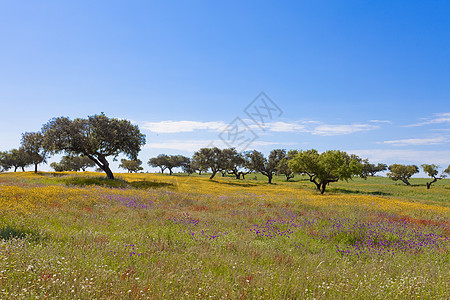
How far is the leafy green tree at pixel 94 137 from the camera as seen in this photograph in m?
33.5

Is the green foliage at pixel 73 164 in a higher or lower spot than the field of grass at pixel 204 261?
higher

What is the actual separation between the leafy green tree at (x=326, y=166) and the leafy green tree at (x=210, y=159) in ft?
77.3

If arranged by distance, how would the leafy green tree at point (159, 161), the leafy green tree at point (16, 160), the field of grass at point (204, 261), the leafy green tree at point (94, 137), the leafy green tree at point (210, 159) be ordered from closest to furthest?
1. the field of grass at point (204, 261)
2. the leafy green tree at point (94, 137)
3. the leafy green tree at point (210, 159)
4. the leafy green tree at point (16, 160)
5. the leafy green tree at point (159, 161)

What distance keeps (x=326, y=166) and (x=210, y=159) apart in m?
30.5

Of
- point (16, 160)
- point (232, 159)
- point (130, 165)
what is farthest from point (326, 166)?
point (16, 160)

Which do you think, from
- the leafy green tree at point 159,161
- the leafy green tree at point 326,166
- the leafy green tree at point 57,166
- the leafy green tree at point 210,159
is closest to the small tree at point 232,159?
the leafy green tree at point 210,159

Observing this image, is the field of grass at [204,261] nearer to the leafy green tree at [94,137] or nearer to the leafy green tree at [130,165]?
the leafy green tree at [94,137]

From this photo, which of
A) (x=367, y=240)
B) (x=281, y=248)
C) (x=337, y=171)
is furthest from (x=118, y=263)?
Answer: (x=337, y=171)

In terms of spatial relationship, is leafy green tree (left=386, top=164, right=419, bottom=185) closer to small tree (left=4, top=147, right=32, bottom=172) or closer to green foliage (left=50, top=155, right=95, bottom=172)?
green foliage (left=50, top=155, right=95, bottom=172)

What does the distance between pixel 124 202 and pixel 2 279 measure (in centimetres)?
1026

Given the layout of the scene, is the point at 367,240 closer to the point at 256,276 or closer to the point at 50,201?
the point at 256,276

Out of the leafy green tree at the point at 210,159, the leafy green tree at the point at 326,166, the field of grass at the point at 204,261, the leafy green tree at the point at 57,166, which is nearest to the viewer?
the field of grass at the point at 204,261

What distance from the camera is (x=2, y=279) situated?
12.6 ft

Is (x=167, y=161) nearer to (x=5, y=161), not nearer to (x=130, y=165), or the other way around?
(x=130, y=165)
